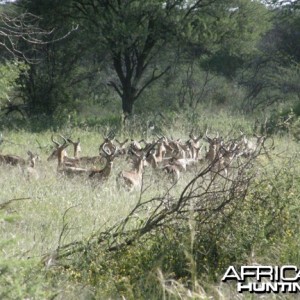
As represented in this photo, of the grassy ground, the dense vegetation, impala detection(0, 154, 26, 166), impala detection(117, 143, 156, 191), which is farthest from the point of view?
impala detection(0, 154, 26, 166)

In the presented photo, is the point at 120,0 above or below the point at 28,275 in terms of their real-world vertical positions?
above

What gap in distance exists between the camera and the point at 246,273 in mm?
5410

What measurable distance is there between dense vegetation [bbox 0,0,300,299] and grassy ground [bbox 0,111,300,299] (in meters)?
0.02

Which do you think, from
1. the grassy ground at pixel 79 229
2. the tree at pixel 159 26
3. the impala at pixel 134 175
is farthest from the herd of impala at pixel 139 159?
the tree at pixel 159 26

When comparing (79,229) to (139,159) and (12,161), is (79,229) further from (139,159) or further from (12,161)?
(12,161)

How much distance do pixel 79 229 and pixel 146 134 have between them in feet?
37.4

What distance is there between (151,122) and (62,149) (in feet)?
22.8

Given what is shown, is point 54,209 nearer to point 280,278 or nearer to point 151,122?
point 280,278

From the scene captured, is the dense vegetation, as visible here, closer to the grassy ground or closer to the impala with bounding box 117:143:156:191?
the grassy ground

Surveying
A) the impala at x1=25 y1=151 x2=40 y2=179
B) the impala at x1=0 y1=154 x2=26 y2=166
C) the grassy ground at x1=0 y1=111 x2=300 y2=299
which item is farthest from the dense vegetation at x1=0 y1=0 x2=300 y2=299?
the impala at x1=0 y1=154 x2=26 y2=166

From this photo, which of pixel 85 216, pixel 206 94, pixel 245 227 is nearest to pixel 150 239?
pixel 245 227

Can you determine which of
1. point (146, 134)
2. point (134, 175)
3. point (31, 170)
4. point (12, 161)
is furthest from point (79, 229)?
point (146, 134)

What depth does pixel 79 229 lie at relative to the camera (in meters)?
7.48

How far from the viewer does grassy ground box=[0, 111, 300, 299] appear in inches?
180
